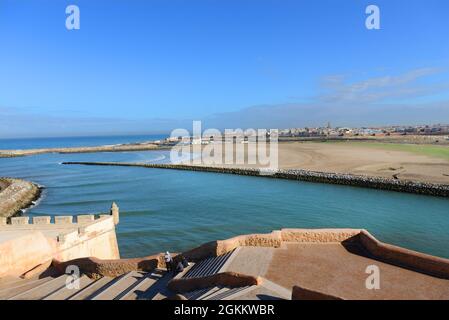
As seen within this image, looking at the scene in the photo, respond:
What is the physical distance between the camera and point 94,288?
9.84 meters

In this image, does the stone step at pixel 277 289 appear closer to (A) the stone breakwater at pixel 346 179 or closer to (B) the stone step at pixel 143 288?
(B) the stone step at pixel 143 288

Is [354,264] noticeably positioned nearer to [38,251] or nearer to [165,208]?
[38,251]

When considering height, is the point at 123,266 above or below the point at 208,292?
below

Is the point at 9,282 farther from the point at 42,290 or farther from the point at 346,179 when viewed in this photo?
the point at 346,179

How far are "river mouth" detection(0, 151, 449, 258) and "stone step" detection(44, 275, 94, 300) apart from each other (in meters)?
6.63

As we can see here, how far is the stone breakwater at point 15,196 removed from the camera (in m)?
27.6

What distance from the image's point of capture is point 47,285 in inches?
396

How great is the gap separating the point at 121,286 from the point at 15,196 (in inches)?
1039

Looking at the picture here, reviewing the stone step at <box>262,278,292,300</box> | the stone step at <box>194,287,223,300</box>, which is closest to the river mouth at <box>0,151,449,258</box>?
the stone step at <box>194,287,223,300</box>

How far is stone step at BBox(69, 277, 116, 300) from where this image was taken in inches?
356

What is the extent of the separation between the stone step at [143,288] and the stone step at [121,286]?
0.19m

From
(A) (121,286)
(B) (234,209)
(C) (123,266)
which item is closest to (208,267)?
(A) (121,286)

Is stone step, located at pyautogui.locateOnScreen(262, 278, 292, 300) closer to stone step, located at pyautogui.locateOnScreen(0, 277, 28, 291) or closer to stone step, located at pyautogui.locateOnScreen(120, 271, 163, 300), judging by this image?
stone step, located at pyautogui.locateOnScreen(120, 271, 163, 300)
